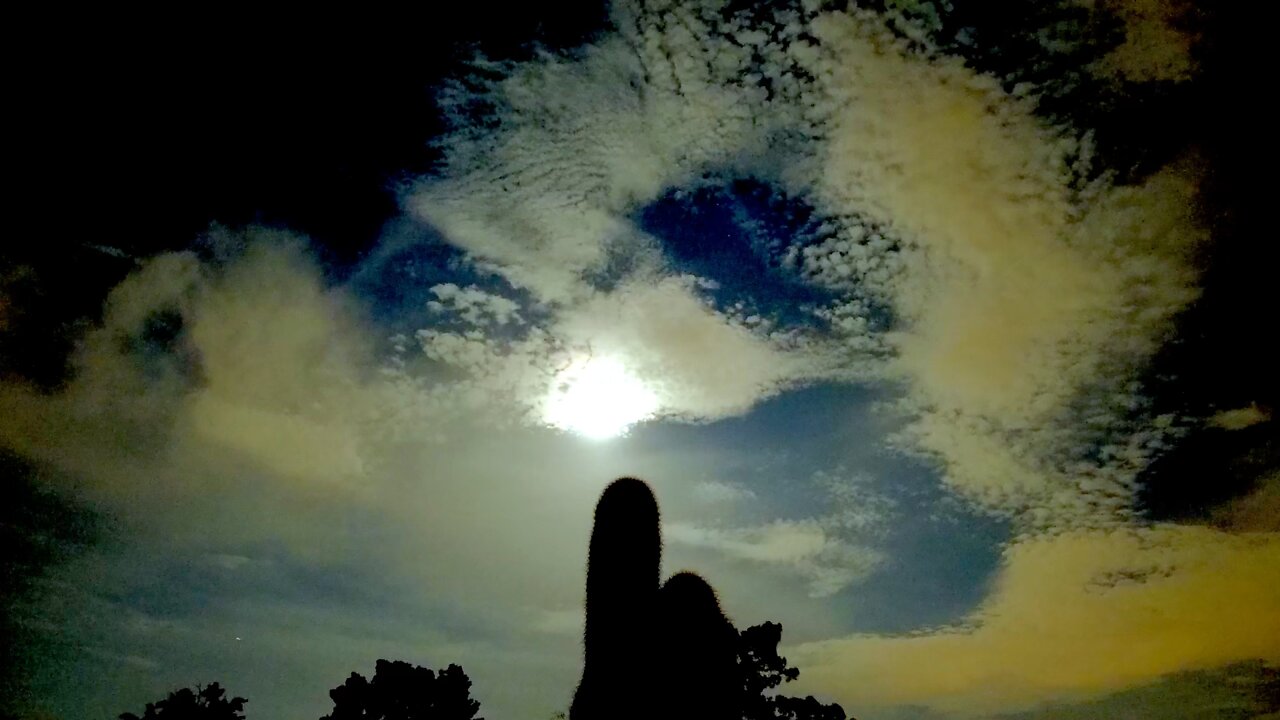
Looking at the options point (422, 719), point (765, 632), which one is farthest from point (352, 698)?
point (765, 632)

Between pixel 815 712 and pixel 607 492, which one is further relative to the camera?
pixel 815 712

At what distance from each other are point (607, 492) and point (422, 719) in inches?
1740

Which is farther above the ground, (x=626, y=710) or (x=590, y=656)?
(x=590, y=656)

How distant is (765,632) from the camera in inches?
1200

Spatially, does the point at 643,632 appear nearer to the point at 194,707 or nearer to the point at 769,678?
the point at 769,678

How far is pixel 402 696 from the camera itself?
3806 centimetres

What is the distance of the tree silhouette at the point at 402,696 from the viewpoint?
123ft

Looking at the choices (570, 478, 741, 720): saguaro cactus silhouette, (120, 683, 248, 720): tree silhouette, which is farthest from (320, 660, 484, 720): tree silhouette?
(570, 478, 741, 720): saguaro cactus silhouette

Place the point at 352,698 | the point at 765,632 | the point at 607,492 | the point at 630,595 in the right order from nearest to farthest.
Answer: the point at 630,595, the point at 607,492, the point at 765,632, the point at 352,698

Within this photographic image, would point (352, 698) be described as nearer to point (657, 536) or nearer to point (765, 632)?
point (765, 632)

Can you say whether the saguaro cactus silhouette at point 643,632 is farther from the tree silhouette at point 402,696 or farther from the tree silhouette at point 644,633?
the tree silhouette at point 402,696

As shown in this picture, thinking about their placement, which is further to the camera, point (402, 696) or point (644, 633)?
point (402, 696)

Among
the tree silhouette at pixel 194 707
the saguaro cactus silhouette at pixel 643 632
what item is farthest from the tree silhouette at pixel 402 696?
the saguaro cactus silhouette at pixel 643 632

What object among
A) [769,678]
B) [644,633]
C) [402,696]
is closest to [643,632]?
[644,633]
